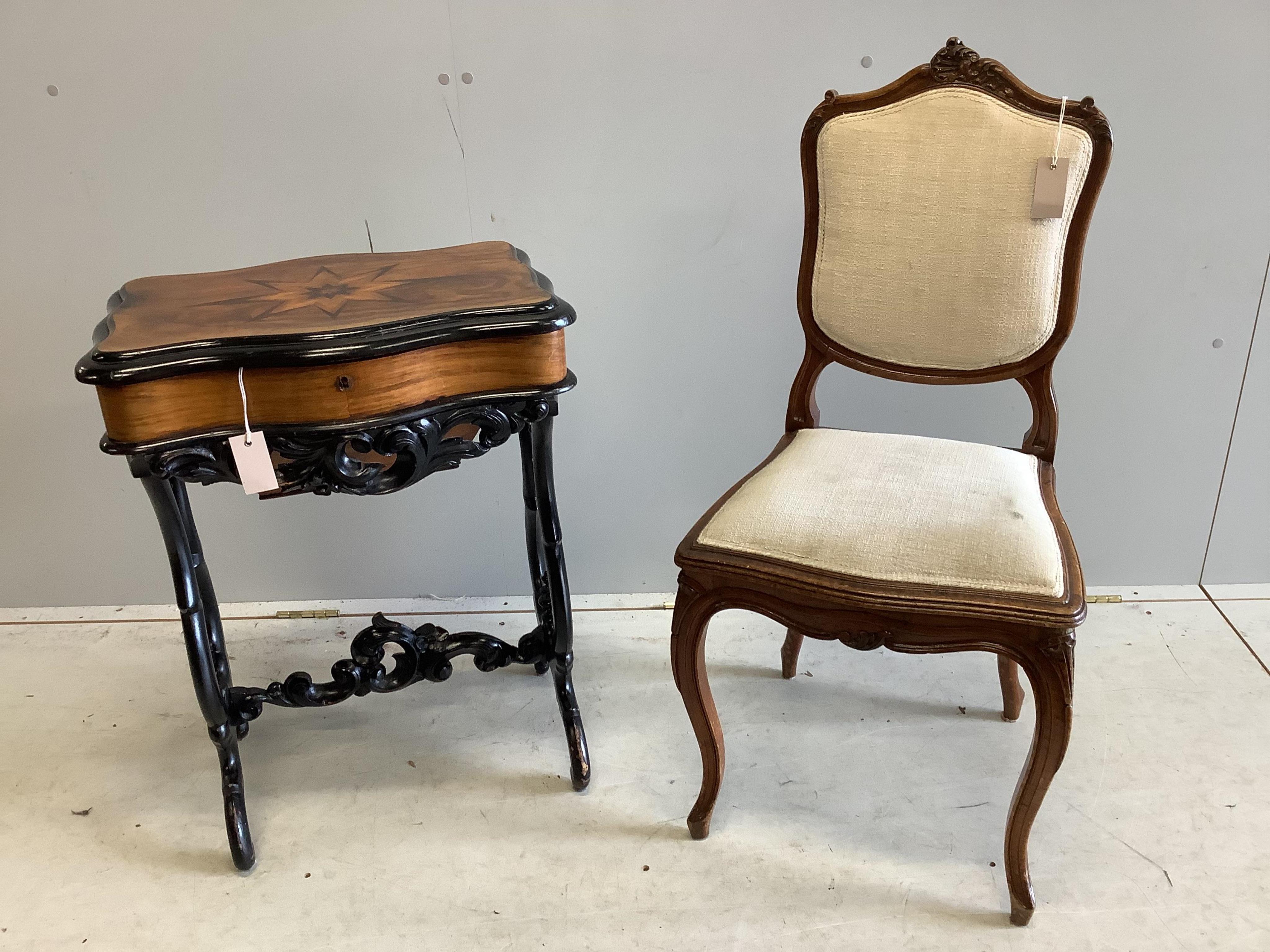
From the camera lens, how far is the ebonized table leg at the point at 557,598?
62.1 inches

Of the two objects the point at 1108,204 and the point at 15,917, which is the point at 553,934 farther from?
the point at 1108,204

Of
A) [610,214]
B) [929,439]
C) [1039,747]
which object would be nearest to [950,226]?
[929,439]

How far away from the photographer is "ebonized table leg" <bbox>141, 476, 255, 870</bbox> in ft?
4.56

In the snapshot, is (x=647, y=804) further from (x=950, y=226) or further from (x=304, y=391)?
(x=950, y=226)

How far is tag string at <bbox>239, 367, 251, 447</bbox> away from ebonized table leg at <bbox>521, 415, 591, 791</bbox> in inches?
16.8

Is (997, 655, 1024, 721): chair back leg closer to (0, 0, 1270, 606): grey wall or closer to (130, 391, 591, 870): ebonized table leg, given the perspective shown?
(0, 0, 1270, 606): grey wall

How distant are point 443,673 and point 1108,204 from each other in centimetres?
155

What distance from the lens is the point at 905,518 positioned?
1.36 metres

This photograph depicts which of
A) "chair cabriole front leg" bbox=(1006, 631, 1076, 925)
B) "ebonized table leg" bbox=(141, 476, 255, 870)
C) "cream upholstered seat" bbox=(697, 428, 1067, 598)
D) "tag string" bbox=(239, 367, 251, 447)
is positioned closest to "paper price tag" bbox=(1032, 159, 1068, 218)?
"cream upholstered seat" bbox=(697, 428, 1067, 598)

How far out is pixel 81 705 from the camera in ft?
6.40

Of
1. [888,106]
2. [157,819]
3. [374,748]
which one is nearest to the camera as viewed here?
[888,106]

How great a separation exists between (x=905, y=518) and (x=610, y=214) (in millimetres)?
902

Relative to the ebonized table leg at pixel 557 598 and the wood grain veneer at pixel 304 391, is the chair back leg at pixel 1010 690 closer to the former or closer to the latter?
the ebonized table leg at pixel 557 598

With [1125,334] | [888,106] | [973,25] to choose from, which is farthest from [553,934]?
[973,25]
